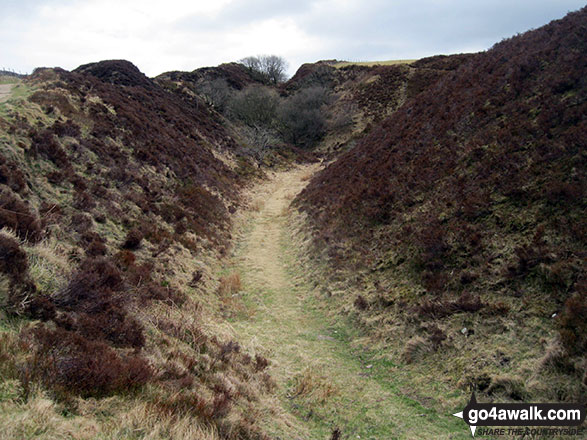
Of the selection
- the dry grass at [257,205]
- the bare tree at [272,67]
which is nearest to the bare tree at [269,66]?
the bare tree at [272,67]

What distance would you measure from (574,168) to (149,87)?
4053 cm

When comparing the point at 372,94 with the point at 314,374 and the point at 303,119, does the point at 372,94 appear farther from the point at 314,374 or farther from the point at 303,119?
the point at 314,374

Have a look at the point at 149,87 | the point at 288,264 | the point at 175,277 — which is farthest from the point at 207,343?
the point at 149,87

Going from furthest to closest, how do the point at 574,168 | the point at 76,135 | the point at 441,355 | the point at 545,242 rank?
the point at 76,135 < the point at 574,168 < the point at 545,242 < the point at 441,355

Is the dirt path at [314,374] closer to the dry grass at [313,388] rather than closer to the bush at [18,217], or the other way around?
the dry grass at [313,388]

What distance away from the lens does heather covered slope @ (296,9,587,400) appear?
234 inches

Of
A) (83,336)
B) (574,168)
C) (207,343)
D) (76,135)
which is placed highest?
(76,135)

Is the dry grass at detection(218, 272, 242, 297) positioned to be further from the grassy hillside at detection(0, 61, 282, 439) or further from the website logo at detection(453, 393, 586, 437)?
the website logo at detection(453, 393, 586, 437)

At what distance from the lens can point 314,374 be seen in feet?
22.6

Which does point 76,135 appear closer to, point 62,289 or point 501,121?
point 62,289

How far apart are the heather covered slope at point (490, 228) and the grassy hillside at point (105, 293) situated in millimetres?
4148

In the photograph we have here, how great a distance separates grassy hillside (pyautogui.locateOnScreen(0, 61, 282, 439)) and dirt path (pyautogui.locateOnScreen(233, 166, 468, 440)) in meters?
0.72

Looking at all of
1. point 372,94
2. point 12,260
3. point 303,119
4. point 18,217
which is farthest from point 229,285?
point 372,94

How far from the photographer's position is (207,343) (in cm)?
686
